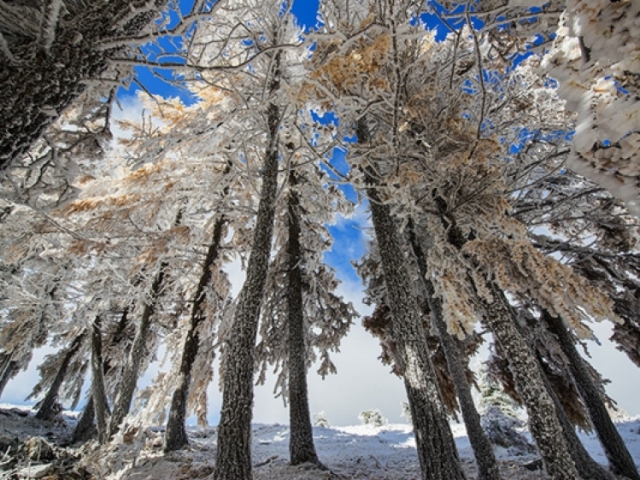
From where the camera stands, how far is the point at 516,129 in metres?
7.33

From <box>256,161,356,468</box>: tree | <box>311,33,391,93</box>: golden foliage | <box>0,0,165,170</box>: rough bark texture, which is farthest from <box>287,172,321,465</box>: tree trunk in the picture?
<box>0,0,165,170</box>: rough bark texture

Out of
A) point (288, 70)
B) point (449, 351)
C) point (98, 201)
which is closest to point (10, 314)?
point (98, 201)

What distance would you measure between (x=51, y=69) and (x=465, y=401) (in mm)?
8445

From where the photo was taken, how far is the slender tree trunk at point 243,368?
432 cm

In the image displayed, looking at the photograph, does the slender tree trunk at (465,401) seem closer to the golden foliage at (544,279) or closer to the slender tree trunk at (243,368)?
the golden foliage at (544,279)

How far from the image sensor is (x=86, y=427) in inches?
448

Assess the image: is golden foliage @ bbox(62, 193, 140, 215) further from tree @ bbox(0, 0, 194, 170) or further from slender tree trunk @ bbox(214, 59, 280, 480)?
tree @ bbox(0, 0, 194, 170)

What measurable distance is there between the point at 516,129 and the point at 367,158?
4.48 metres

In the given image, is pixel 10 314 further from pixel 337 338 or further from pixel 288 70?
pixel 288 70

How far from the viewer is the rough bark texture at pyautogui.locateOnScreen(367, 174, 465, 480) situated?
13.8 ft

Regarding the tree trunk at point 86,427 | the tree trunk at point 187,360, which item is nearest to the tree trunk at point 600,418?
the tree trunk at point 187,360

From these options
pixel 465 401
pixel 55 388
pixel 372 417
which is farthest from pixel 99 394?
pixel 372 417

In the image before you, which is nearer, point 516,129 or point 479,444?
point 479,444

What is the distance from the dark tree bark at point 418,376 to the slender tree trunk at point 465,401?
58 centimetres
